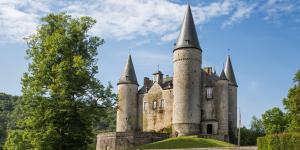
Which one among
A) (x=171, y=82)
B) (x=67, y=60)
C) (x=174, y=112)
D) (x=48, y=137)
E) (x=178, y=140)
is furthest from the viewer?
(x=171, y=82)

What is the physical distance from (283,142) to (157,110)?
28.8 meters

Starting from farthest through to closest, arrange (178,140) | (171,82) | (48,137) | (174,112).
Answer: (171,82) → (174,112) → (178,140) → (48,137)

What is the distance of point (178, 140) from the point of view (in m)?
48.9

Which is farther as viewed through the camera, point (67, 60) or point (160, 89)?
point (160, 89)

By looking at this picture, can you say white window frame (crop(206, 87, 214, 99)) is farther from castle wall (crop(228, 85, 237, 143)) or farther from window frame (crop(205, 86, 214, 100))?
castle wall (crop(228, 85, 237, 143))

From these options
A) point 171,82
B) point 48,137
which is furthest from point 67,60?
point 171,82

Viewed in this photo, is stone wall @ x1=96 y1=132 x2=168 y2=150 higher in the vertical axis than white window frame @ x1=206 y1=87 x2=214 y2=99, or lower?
lower

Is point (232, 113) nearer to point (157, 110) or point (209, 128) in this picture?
point (209, 128)

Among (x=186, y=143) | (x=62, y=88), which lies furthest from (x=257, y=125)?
(x=62, y=88)

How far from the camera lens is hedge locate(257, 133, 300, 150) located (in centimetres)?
2995

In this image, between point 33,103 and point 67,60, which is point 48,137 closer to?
point 33,103

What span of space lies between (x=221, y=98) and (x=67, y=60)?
93.8 ft

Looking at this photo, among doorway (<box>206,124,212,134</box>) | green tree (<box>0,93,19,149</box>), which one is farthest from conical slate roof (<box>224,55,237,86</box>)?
green tree (<box>0,93,19,149</box>)

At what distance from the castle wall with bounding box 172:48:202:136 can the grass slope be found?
2584 millimetres
